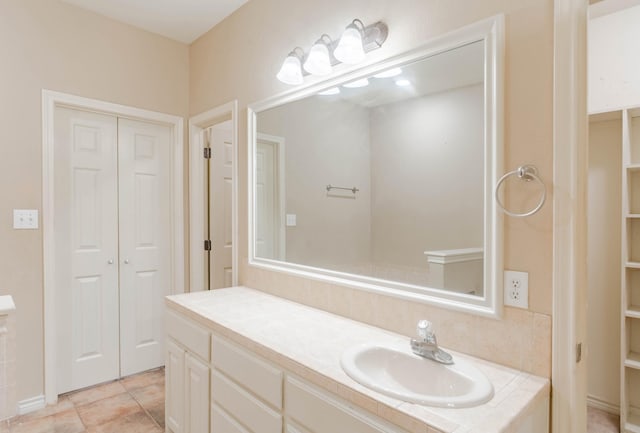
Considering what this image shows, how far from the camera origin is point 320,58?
182 cm

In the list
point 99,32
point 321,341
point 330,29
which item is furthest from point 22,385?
point 330,29

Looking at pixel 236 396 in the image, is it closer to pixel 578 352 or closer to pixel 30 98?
pixel 578 352

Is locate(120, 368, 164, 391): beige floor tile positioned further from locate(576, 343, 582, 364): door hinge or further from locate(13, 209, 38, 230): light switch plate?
locate(576, 343, 582, 364): door hinge

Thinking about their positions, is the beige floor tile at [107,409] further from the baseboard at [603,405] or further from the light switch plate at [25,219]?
the baseboard at [603,405]

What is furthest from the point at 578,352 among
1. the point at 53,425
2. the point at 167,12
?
the point at 167,12

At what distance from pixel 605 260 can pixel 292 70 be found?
2316mm

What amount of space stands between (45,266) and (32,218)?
0.32m

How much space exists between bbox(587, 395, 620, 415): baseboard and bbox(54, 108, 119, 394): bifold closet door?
11.1 ft

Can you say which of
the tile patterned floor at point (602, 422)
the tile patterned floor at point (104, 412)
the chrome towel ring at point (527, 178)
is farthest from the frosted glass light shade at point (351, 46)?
the tile patterned floor at point (602, 422)

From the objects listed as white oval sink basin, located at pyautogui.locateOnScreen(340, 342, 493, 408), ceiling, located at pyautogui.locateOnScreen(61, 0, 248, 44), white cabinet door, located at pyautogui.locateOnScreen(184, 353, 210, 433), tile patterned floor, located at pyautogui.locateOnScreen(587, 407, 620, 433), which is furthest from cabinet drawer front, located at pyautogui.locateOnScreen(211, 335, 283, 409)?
ceiling, located at pyautogui.locateOnScreen(61, 0, 248, 44)

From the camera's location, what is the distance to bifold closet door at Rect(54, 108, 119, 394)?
2611 millimetres

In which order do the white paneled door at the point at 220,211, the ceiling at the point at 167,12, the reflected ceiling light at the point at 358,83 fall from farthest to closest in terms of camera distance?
the white paneled door at the point at 220,211
the ceiling at the point at 167,12
the reflected ceiling light at the point at 358,83

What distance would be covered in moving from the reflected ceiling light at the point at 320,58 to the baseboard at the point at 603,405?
8.80 feet

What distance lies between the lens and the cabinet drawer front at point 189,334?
1.77 m
